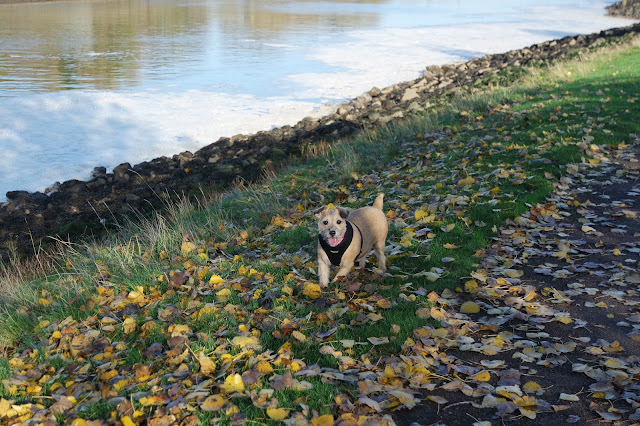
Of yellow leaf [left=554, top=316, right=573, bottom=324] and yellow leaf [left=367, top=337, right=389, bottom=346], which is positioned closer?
yellow leaf [left=367, top=337, right=389, bottom=346]

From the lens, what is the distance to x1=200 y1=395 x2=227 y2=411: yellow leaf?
4629 mm

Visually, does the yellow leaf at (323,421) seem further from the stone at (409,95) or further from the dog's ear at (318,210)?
the stone at (409,95)

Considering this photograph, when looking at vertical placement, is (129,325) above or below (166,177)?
above

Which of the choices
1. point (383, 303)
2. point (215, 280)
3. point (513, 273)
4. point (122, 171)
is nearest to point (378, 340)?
point (383, 303)

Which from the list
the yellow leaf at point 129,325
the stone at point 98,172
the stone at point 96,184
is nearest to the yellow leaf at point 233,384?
the yellow leaf at point 129,325

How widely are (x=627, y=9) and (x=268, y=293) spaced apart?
3500 inches

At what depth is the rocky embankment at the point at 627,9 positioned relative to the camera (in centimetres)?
7324

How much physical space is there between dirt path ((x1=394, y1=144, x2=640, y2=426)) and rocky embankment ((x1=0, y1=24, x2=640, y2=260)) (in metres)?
8.22

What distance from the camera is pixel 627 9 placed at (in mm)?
78750

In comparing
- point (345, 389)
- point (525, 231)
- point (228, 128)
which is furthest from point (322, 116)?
point (345, 389)

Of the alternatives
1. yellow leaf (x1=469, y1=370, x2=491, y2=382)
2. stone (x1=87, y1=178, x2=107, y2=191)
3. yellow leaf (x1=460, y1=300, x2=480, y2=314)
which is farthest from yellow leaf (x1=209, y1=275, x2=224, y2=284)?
stone (x1=87, y1=178, x2=107, y2=191)

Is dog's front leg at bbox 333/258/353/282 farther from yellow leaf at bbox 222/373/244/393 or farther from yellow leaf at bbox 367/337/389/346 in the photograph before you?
yellow leaf at bbox 222/373/244/393

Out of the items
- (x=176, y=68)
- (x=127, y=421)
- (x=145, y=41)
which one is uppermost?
(x=145, y=41)

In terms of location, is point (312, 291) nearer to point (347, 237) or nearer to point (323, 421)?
point (347, 237)
